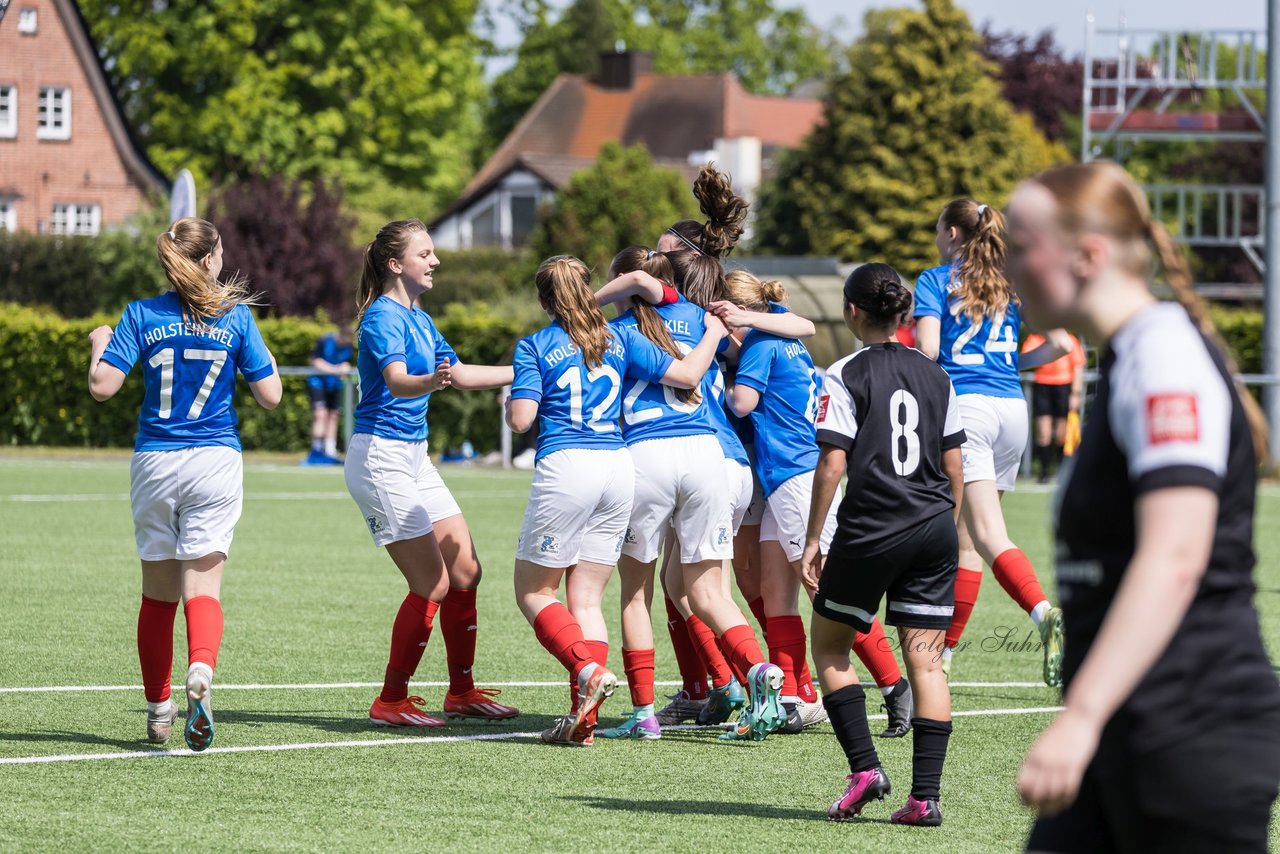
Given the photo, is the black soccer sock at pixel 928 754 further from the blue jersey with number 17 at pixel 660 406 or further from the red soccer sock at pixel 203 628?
the red soccer sock at pixel 203 628

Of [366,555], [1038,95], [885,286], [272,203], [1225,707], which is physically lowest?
[366,555]

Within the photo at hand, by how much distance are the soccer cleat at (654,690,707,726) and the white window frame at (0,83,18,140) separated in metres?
49.6

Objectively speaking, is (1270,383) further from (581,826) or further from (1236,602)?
(1236,602)

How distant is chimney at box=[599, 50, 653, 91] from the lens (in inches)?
3056

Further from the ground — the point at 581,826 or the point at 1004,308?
the point at 1004,308

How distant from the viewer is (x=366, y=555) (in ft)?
46.1

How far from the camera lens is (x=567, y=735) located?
6.86m

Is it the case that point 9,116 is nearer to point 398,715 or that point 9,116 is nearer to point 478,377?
point 398,715

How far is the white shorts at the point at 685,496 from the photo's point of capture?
709 centimetres

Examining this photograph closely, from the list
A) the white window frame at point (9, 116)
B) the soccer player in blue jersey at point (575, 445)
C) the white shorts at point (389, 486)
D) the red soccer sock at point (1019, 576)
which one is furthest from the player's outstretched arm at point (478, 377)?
the white window frame at point (9, 116)

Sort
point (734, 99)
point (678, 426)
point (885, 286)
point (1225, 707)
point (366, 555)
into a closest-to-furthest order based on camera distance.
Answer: point (1225, 707) < point (885, 286) < point (678, 426) < point (366, 555) < point (734, 99)

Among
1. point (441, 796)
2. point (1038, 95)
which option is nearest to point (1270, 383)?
point (441, 796)

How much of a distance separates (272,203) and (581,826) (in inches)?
1394

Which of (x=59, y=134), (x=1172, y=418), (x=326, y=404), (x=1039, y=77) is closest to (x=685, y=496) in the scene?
(x=1172, y=418)
